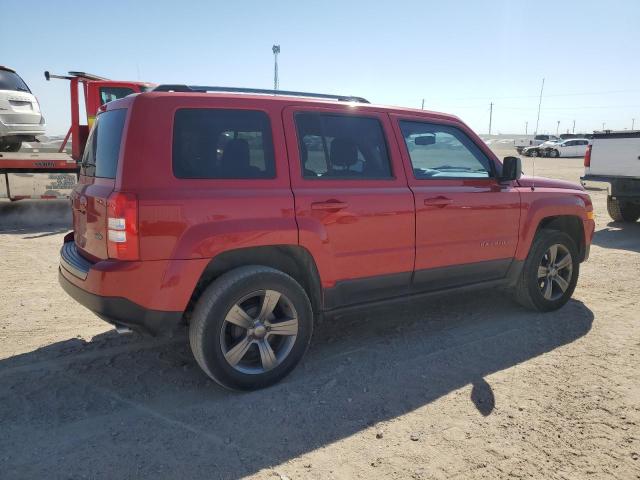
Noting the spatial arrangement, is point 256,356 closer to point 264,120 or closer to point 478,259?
point 264,120

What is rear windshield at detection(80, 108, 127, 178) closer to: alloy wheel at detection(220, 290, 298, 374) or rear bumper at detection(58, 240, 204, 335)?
rear bumper at detection(58, 240, 204, 335)

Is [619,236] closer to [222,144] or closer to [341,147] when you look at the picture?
[341,147]

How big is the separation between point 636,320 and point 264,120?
3.88 m

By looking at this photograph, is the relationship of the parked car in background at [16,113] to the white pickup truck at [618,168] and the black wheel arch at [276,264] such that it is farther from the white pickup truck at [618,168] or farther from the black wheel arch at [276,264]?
the white pickup truck at [618,168]

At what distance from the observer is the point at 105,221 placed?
9.46ft

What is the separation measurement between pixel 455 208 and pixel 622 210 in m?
7.84

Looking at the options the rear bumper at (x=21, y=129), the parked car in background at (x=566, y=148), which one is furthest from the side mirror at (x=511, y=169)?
the parked car in background at (x=566, y=148)

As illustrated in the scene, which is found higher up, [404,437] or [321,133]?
[321,133]

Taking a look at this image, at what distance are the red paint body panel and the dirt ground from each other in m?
0.69

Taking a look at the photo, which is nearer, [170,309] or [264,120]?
[170,309]

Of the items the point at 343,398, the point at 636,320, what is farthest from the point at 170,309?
the point at 636,320

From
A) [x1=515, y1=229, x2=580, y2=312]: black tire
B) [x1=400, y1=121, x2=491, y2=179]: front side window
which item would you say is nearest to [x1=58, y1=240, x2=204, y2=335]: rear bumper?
[x1=400, y1=121, x2=491, y2=179]: front side window

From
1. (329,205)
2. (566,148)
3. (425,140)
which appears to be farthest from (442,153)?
(566,148)

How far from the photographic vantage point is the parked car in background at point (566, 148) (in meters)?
38.8
